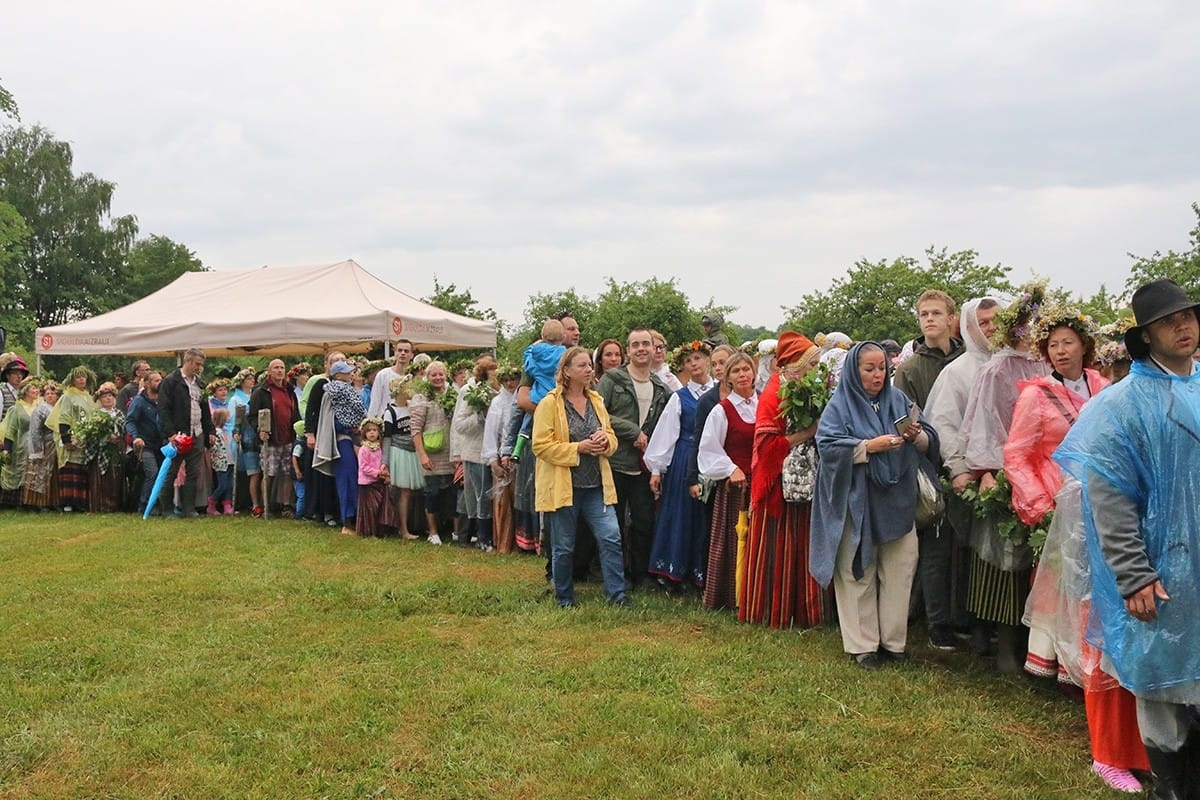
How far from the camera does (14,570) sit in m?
8.38

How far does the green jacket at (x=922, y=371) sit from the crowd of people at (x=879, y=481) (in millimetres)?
13

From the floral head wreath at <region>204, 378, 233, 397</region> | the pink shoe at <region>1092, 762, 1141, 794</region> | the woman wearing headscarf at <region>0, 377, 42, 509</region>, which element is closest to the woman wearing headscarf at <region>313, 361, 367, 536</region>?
the floral head wreath at <region>204, 378, 233, 397</region>

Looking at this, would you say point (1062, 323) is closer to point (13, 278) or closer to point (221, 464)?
point (221, 464)

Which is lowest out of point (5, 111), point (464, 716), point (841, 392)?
point (464, 716)

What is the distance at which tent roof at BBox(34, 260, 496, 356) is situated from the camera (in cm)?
1494

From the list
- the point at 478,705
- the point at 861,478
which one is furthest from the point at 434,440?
the point at 861,478

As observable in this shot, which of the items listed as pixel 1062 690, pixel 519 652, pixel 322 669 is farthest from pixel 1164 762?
pixel 322 669

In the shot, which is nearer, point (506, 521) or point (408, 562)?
point (408, 562)

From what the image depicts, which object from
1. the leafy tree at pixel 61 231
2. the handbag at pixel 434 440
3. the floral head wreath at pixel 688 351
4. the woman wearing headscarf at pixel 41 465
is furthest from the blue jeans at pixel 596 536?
the leafy tree at pixel 61 231

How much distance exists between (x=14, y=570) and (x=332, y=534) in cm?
295

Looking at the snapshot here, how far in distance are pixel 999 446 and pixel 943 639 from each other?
1305 millimetres

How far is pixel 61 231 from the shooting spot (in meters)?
47.0

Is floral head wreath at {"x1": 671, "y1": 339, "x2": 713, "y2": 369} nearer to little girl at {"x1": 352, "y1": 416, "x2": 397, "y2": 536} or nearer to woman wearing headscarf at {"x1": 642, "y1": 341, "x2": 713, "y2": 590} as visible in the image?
woman wearing headscarf at {"x1": 642, "y1": 341, "x2": 713, "y2": 590}

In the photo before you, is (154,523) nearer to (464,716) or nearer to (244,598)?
(244,598)
